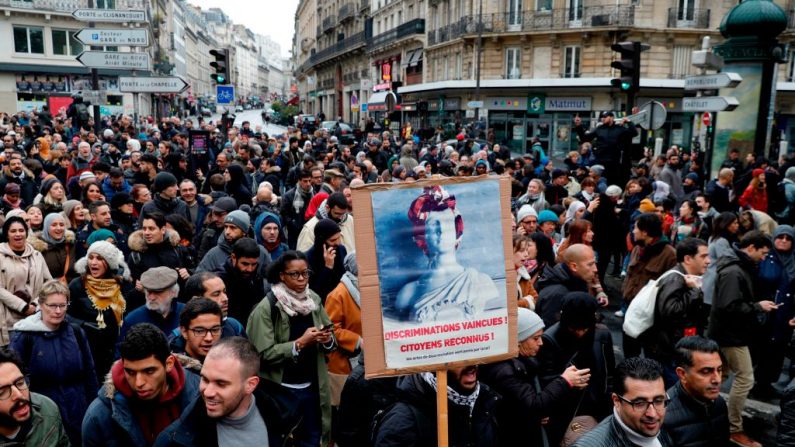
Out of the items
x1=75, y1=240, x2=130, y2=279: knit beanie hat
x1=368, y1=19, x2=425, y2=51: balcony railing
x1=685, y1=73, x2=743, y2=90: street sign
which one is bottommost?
x1=75, y1=240, x2=130, y2=279: knit beanie hat

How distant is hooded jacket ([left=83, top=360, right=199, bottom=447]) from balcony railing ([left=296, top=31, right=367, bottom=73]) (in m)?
54.7

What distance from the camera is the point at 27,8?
127 feet

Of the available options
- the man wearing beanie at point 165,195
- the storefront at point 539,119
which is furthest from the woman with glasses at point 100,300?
the storefront at point 539,119

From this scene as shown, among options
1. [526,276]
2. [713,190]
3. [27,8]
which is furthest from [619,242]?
[27,8]

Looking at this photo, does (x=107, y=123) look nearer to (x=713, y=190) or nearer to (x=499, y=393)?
(x=713, y=190)

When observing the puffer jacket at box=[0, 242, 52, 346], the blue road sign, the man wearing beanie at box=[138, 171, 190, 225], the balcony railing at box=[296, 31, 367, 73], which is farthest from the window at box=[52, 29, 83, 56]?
the puffer jacket at box=[0, 242, 52, 346]

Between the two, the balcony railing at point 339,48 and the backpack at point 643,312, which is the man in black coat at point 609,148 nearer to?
the backpack at point 643,312

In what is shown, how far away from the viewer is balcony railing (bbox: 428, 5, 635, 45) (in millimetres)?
31031

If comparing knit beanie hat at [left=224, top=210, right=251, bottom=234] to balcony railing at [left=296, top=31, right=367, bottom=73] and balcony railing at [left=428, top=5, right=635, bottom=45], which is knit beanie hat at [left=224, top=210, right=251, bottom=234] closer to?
balcony railing at [left=428, top=5, right=635, bottom=45]

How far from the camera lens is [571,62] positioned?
32812 millimetres

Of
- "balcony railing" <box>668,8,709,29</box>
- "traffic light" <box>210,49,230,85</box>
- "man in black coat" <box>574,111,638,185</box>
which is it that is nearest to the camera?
"man in black coat" <box>574,111,638,185</box>

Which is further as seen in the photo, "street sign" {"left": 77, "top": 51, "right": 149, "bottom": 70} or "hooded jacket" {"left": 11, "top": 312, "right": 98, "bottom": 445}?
"street sign" {"left": 77, "top": 51, "right": 149, "bottom": 70}

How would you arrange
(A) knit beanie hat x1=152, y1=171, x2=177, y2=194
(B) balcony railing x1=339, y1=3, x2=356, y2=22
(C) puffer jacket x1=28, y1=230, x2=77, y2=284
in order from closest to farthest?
1. (C) puffer jacket x1=28, y1=230, x2=77, y2=284
2. (A) knit beanie hat x1=152, y1=171, x2=177, y2=194
3. (B) balcony railing x1=339, y1=3, x2=356, y2=22

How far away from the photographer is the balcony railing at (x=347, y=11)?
59416mm
